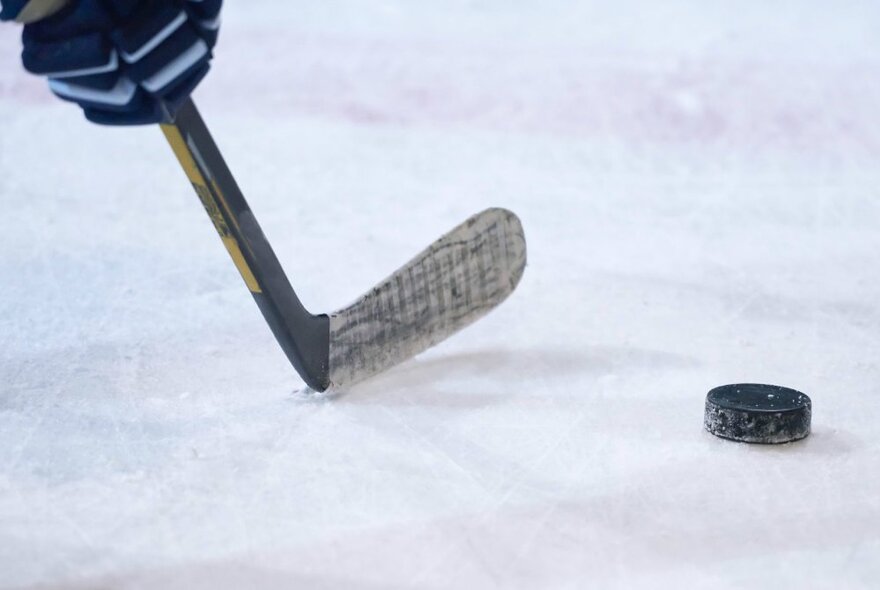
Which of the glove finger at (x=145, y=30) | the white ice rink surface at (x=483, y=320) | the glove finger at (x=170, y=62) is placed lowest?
the white ice rink surface at (x=483, y=320)

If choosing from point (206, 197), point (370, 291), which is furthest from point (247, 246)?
point (370, 291)

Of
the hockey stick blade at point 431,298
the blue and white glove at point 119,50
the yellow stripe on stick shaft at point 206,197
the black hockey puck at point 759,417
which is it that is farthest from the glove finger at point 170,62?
the black hockey puck at point 759,417

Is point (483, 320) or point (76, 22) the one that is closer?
point (76, 22)

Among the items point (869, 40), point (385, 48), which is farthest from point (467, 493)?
point (869, 40)

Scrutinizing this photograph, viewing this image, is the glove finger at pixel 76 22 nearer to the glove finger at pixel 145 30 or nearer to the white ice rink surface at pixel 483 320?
the glove finger at pixel 145 30

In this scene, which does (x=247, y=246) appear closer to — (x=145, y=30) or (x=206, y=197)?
(x=206, y=197)

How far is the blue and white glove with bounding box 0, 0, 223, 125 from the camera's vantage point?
1285 millimetres

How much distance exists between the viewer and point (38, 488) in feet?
4.78

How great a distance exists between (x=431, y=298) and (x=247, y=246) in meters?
0.37

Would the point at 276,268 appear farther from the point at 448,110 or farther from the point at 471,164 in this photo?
the point at 448,110

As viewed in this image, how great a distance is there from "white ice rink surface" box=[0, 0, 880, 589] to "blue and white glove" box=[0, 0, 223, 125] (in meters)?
0.49

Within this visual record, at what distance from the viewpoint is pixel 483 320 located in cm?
216

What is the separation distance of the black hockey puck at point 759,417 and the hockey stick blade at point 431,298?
450mm

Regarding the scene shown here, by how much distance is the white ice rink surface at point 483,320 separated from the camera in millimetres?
1331
